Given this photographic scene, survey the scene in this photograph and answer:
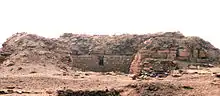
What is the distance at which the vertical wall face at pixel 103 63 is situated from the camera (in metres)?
28.2

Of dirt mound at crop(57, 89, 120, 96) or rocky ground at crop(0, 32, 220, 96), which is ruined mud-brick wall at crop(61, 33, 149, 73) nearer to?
→ rocky ground at crop(0, 32, 220, 96)

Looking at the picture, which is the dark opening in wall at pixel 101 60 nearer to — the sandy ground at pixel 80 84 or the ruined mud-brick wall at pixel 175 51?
the ruined mud-brick wall at pixel 175 51

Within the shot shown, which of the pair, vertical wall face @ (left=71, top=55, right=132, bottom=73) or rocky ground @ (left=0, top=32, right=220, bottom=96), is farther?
vertical wall face @ (left=71, top=55, right=132, bottom=73)

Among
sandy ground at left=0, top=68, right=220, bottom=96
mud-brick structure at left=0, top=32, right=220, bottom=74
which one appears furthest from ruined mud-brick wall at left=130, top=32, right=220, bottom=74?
sandy ground at left=0, top=68, right=220, bottom=96

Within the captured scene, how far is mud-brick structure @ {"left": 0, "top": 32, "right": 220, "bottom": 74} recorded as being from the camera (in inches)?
1009

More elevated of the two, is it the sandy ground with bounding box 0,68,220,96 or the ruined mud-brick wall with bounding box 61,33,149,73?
the ruined mud-brick wall with bounding box 61,33,149,73

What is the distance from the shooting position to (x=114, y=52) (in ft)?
96.6

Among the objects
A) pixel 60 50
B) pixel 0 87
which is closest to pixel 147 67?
pixel 60 50

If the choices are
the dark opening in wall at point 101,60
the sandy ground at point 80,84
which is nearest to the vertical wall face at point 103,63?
the dark opening in wall at point 101,60

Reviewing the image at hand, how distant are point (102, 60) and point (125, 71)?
163cm

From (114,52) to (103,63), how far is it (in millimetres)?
1371

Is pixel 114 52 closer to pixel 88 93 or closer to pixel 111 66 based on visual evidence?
pixel 111 66

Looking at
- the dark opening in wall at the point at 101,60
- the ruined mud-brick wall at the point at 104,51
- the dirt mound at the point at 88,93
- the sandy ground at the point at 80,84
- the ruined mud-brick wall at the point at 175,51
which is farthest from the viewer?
the dark opening in wall at the point at 101,60

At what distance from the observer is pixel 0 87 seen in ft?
62.3
